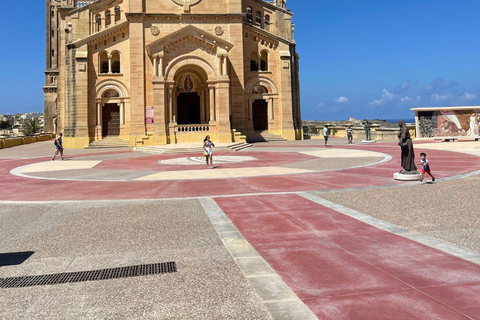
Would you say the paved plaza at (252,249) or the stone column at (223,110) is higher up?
the stone column at (223,110)

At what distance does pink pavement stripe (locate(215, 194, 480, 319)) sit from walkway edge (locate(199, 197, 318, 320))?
5.1 inches

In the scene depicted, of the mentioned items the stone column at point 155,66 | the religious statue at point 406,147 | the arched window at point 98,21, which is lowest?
the religious statue at point 406,147

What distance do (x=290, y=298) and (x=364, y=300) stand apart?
2.79 feet

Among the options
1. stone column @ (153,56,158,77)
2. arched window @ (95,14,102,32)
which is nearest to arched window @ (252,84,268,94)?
stone column @ (153,56,158,77)

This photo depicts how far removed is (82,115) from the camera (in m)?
36.4

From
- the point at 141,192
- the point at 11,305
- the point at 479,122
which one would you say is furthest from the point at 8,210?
the point at 479,122

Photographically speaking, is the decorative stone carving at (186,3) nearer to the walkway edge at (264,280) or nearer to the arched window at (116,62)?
the arched window at (116,62)

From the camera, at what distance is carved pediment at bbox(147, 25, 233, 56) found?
3352cm

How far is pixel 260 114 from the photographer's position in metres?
41.2

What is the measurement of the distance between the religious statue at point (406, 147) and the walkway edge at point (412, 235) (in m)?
4.54

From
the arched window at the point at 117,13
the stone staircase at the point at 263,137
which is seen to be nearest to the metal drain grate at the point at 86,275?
the stone staircase at the point at 263,137

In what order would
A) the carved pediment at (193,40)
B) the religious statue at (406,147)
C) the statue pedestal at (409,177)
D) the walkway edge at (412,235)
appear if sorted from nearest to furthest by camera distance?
the walkway edge at (412,235)
the religious statue at (406,147)
the statue pedestal at (409,177)
the carved pediment at (193,40)

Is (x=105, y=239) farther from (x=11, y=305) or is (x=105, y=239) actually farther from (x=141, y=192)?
(x=141, y=192)

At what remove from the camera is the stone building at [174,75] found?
34.2 meters
